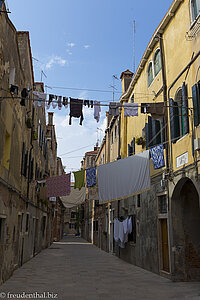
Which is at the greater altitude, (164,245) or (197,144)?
(197,144)

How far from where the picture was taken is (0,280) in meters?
8.78

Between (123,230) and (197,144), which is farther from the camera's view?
(123,230)

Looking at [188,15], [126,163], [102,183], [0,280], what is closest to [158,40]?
[188,15]

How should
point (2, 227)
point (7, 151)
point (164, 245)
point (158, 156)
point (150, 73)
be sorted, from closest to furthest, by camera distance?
point (2, 227) < point (7, 151) < point (158, 156) < point (164, 245) < point (150, 73)

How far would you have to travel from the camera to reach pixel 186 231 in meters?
10.1

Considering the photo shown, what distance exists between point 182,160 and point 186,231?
8.37ft

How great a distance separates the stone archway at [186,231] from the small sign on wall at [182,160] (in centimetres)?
52

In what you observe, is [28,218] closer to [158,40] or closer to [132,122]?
[132,122]

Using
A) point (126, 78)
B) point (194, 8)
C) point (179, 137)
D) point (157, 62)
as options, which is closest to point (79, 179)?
point (126, 78)

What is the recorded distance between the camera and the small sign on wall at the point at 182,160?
940 centimetres

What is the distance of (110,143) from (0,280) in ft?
54.7

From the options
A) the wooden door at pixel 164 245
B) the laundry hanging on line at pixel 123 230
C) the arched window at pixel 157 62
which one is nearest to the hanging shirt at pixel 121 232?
the laundry hanging on line at pixel 123 230

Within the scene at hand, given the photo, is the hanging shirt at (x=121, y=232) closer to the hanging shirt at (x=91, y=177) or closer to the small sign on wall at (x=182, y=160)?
the hanging shirt at (x=91, y=177)

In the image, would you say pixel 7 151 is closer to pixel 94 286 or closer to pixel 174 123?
pixel 94 286
